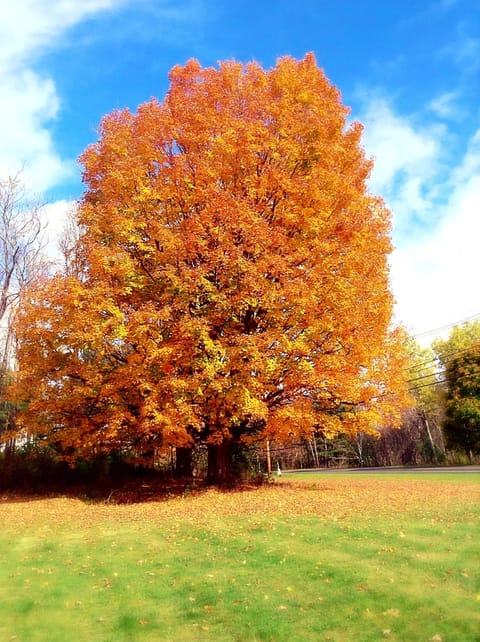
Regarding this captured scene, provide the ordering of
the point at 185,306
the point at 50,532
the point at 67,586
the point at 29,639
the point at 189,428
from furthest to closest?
1. the point at 189,428
2. the point at 185,306
3. the point at 50,532
4. the point at 67,586
5. the point at 29,639

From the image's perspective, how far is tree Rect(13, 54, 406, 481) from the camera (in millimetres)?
11656

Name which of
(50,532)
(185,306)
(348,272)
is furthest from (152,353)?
(348,272)

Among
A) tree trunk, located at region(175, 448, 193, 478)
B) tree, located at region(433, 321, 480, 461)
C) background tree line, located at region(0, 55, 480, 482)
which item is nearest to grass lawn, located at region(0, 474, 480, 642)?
background tree line, located at region(0, 55, 480, 482)

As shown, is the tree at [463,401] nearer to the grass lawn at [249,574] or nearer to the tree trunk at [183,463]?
the tree trunk at [183,463]

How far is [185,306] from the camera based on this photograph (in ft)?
39.1

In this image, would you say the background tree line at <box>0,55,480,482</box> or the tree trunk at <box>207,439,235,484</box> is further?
the tree trunk at <box>207,439,235,484</box>

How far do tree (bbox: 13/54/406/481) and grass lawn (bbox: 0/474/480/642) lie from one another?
8.91 feet

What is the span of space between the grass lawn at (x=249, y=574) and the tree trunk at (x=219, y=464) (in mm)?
3417

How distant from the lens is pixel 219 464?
14.7 metres

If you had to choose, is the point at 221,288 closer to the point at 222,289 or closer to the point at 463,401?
the point at 222,289

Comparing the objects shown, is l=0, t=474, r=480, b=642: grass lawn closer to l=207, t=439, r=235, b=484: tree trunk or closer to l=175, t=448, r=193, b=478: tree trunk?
l=207, t=439, r=235, b=484: tree trunk

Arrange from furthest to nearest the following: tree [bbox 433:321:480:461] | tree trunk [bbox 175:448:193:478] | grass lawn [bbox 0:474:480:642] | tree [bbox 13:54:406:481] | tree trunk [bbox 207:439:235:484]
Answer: tree [bbox 433:321:480:461]
tree trunk [bbox 175:448:193:478]
tree trunk [bbox 207:439:235:484]
tree [bbox 13:54:406:481]
grass lawn [bbox 0:474:480:642]

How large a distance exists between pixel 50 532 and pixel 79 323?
4.64 metres

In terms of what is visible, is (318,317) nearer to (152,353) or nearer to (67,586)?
(152,353)
